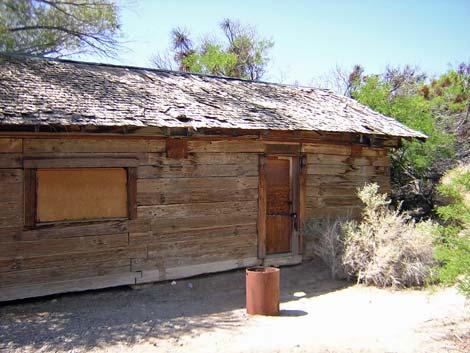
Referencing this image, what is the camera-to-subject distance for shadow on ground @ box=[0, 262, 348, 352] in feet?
17.3

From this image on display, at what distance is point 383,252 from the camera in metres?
7.56

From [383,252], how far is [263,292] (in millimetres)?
2412

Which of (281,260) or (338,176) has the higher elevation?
(338,176)

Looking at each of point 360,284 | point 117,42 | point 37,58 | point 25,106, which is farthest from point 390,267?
point 117,42

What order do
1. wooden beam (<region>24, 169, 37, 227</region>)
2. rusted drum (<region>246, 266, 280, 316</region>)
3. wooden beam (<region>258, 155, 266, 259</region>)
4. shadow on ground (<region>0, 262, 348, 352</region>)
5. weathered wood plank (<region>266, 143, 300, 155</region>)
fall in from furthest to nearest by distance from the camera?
weathered wood plank (<region>266, 143, 300, 155</region>) → wooden beam (<region>258, 155, 266, 259</region>) → wooden beam (<region>24, 169, 37, 227</region>) → rusted drum (<region>246, 266, 280, 316</region>) → shadow on ground (<region>0, 262, 348, 352</region>)

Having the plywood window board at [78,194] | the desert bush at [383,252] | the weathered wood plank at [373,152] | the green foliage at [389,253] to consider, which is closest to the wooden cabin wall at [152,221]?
the plywood window board at [78,194]

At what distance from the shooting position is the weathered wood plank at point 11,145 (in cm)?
639

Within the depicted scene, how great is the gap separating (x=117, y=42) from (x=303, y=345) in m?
9.65

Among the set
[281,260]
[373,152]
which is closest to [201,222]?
[281,260]

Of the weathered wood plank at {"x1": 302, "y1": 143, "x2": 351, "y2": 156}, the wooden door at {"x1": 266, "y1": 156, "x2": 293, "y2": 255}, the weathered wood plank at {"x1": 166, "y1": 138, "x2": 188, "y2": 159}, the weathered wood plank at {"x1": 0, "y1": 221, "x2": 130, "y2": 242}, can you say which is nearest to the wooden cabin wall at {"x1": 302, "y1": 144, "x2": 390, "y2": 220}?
the weathered wood plank at {"x1": 302, "y1": 143, "x2": 351, "y2": 156}

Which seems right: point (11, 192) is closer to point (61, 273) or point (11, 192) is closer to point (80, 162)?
point (80, 162)

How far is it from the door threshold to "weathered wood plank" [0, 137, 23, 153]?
436 cm

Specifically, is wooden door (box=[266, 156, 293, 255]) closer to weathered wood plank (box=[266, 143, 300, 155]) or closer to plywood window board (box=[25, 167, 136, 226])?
weathered wood plank (box=[266, 143, 300, 155])

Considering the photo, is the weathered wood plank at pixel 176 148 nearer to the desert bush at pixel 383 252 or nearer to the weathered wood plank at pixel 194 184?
the weathered wood plank at pixel 194 184
